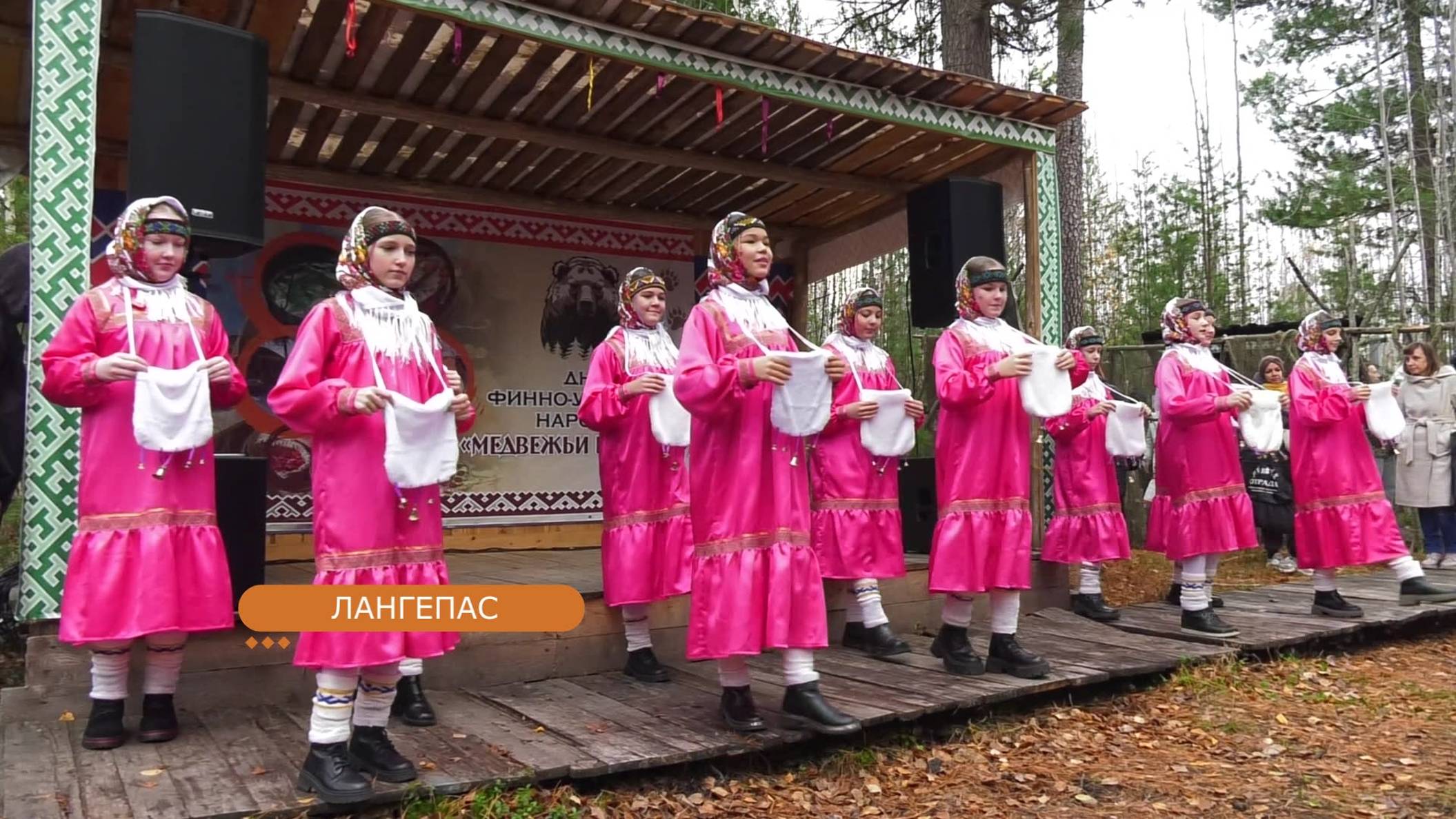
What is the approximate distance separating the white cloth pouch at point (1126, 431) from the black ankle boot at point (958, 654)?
2005mm

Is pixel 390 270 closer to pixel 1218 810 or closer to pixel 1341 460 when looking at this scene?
pixel 1218 810

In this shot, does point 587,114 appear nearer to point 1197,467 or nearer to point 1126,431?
point 1126,431

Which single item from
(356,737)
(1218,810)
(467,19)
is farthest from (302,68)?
(1218,810)

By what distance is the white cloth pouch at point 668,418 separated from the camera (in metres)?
4.34

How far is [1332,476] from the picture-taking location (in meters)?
5.71

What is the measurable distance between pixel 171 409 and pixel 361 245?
0.81 meters

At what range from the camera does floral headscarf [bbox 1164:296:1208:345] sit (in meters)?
5.41

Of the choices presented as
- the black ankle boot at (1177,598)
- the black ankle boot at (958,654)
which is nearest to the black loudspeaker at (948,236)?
the black ankle boot at (1177,598)

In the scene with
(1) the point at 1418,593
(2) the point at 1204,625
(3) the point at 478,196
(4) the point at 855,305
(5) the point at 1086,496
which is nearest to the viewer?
(2) the point at 1204,625

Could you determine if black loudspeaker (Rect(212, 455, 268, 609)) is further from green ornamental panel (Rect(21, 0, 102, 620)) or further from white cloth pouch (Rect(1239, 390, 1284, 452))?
white cloth pouch (Rect(1239, 390, 1284, 452))

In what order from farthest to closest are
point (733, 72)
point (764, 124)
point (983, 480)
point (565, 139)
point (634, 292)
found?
point (565, 139) → point (764, 124) → point (733, 72) → point (634, 292) → point (983, 480)

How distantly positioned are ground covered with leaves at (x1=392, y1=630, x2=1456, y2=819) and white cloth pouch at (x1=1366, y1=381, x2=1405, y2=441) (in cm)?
161

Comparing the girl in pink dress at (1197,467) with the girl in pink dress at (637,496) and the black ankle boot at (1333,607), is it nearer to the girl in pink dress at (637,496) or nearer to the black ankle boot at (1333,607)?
the black ankle boot at (1333,607)

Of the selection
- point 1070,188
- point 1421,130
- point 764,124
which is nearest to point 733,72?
point 764,124
